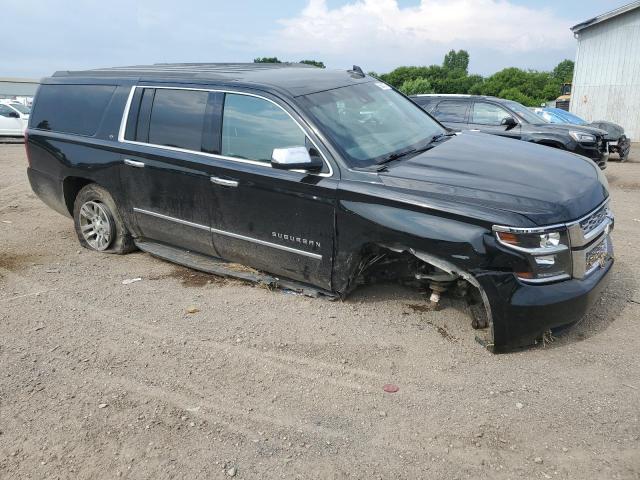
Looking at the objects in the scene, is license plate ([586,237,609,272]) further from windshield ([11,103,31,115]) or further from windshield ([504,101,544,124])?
windshield ([11,103,31,115])

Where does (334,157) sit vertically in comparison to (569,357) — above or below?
above

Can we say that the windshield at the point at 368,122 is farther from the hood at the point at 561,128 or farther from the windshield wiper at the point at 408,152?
the hood at the point at 561,128

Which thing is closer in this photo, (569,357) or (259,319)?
(569,357)

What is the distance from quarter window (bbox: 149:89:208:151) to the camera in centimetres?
487

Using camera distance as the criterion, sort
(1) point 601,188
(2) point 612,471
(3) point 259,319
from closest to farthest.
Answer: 1. (2) point 612,471
2. (1) point 601,188
3. (3) point 259,319

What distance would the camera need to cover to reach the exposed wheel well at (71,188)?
604cm

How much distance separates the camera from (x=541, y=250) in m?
3.48

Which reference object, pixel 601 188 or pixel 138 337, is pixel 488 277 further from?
pixel 138 337

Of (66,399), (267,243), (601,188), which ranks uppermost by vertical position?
(601,188)

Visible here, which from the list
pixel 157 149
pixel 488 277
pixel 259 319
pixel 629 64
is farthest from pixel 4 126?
pixel 629 64

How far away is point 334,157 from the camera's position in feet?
13.6

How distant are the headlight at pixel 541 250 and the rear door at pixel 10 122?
20624mm

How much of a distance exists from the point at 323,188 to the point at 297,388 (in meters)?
1.46

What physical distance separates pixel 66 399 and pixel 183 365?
0.74 meters
